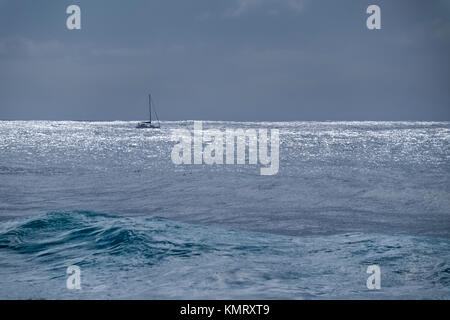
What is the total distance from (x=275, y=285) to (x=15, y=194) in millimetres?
17325

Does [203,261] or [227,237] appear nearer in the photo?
[203,261]

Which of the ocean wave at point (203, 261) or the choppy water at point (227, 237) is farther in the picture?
the choppy water at point (227, 237)

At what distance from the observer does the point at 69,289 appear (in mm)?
9516

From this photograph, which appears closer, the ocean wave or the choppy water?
the ocean wave

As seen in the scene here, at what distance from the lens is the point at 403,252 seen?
12.1 metres
